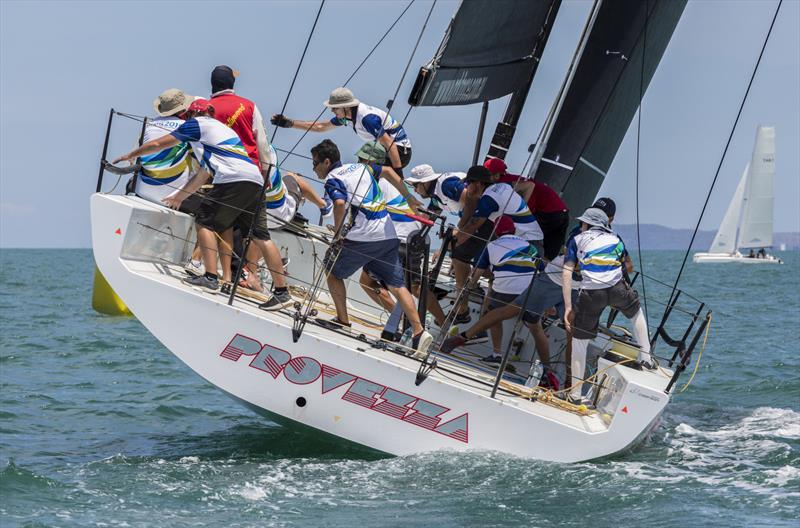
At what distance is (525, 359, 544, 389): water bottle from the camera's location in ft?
24.5

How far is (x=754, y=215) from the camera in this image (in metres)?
61.4

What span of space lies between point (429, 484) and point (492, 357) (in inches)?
77.7

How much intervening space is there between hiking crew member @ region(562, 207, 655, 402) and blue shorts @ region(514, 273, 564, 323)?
36cm

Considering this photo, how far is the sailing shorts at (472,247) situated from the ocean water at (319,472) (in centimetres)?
177

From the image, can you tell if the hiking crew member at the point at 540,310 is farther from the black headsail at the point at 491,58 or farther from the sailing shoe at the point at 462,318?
the black headsail at the point at 491,58

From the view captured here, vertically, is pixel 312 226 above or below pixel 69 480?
above

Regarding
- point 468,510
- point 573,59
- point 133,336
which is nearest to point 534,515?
point 468,510

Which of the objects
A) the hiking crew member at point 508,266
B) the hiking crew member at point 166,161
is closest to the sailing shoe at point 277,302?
the hiking crew member at point 166,161

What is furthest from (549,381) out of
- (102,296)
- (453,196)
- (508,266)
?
(102,296)

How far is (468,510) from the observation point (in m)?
5.78

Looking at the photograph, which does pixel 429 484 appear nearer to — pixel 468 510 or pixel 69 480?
pixel 468 510

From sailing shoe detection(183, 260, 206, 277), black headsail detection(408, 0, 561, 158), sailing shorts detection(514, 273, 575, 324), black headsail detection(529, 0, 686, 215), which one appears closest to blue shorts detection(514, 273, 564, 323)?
sailing shorts detection(514, 273, 575, 324)

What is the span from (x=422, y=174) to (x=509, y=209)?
0.73m

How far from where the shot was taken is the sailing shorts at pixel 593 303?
7.17 metres
